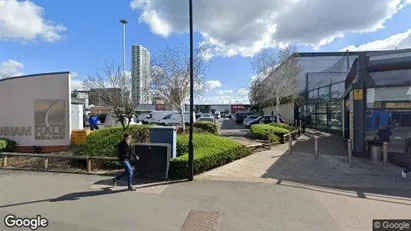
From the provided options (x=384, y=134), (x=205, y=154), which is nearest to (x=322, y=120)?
(x=384, y=134)

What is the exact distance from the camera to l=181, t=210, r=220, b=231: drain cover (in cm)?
518

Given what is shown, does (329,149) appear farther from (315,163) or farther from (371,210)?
(371,210)

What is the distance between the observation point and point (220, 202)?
657cm

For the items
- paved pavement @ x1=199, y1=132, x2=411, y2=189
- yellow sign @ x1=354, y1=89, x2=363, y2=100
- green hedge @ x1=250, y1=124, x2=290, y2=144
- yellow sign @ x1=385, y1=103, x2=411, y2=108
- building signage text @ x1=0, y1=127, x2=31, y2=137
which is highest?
yellow sign @ x1=354, y1=89, x2=363, y2=100

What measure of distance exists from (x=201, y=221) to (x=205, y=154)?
418 cm

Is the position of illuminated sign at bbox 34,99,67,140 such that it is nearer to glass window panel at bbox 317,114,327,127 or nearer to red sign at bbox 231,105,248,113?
glass window panel at bbox 317,114,327,127

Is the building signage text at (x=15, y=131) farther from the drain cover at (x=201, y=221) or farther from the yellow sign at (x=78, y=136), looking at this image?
the drain cover at (x=201, y=221)

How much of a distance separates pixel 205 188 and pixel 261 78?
1082 inches

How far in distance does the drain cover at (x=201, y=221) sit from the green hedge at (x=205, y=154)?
2795 mm

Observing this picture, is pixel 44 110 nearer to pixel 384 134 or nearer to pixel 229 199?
pixel 229 199

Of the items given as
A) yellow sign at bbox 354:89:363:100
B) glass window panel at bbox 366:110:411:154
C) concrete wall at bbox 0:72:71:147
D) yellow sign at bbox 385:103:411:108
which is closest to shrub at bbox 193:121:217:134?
concrete wall at bbox 0:72:71:147

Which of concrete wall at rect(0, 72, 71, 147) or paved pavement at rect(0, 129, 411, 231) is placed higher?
concrete wall at rect(0, 72, 71, 147)

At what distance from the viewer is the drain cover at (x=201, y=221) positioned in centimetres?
518

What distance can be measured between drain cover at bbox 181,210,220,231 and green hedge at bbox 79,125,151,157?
5727 mm
